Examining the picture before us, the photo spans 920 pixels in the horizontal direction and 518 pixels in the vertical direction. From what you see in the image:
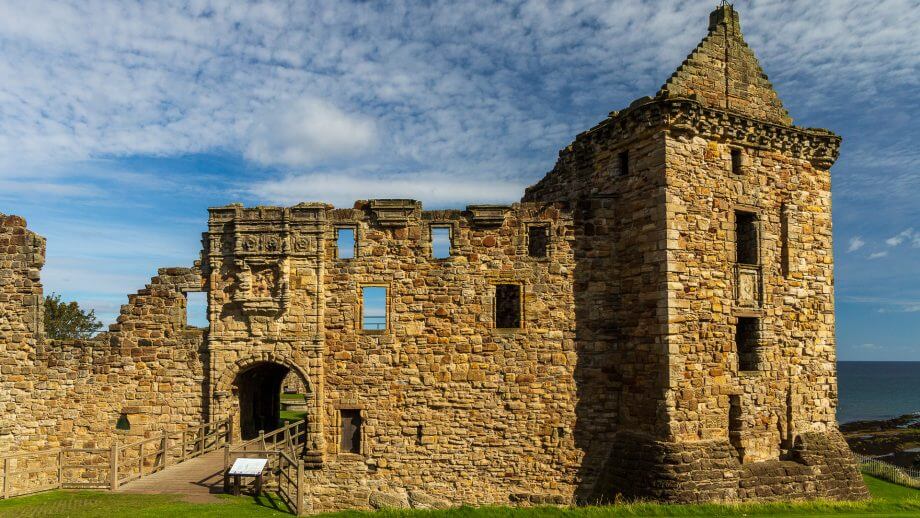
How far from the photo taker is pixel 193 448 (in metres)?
15.2

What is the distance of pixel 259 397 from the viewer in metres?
18.9

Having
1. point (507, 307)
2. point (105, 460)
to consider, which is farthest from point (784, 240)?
point (105, 460)

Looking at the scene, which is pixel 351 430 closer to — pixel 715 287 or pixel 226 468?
pixel 226 468

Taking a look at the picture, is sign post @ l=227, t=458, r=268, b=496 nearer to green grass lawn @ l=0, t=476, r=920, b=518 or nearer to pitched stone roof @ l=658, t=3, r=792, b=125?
green grass lawn @ l=0, t=476, r=920, b=518

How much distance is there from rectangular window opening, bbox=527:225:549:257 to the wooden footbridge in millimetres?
7977

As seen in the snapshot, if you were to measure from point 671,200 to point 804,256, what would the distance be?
462 centimetres

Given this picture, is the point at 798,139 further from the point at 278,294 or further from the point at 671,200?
the point at 278,294

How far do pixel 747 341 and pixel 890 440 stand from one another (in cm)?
2999

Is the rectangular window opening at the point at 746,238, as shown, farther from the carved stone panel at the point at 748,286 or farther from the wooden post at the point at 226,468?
the wooden post at the point at 226,468

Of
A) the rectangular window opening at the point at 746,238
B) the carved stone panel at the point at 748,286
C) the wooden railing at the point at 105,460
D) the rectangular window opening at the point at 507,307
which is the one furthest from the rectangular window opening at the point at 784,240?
the wooden railing at the point at 105,460

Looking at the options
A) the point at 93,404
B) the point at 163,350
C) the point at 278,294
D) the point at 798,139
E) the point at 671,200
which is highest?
the point at 798,139

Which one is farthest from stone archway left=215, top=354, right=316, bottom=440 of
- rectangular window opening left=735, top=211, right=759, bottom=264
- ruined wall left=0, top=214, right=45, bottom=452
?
rectangular window opening left=735, top=211, right=759, bottom=264

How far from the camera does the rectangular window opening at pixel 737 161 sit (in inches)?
597

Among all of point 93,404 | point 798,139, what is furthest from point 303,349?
point 798,139
